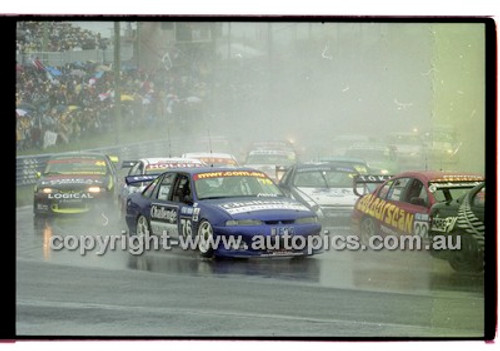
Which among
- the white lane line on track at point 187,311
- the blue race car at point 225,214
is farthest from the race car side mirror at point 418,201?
the white lane line on track at point 187,311

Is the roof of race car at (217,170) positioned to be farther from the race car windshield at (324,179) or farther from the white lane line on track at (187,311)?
the white lane line on track at (187,311)

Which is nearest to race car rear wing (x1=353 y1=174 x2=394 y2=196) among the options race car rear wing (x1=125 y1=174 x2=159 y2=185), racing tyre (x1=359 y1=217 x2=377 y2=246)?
racing tyre (x1=359 y1=217 x2=377 y2=246)

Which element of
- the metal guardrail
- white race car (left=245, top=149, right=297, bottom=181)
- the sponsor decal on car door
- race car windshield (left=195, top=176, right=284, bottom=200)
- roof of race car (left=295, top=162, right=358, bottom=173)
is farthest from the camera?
white race car (left=245, top=149, right=297, bottom=181)

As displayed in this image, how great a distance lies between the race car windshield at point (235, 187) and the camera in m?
15.4

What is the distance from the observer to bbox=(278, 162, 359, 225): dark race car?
57.4 feet

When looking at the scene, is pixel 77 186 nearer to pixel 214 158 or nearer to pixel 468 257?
pixel 214 158

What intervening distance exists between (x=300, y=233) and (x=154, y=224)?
2196 millimetres

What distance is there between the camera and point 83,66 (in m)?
12.3

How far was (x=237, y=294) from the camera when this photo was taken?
40.8 ft

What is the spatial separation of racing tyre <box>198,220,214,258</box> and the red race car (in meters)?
1.87

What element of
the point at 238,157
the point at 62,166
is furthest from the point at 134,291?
the point at 238,157

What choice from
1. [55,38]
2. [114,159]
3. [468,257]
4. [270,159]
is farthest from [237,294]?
[270,159]

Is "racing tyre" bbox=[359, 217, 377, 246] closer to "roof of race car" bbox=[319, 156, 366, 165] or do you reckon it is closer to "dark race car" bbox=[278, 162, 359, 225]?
"dark race car" bbox=[278, 162, 359, 225]

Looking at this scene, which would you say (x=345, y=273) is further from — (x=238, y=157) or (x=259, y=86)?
(x=238, y=157)
